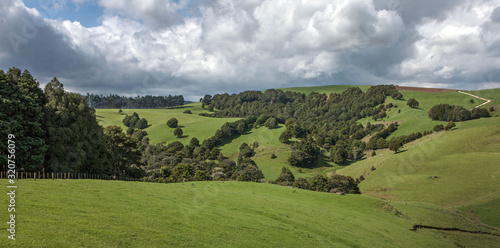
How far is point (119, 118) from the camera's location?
173m

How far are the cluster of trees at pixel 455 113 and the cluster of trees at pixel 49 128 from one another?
474 ft

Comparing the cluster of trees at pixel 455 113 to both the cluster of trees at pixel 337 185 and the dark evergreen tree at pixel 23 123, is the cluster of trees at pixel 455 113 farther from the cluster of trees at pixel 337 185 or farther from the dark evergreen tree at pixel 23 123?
the dark evergreen tree at pixel 23 123

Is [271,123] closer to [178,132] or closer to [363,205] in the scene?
[178,132]

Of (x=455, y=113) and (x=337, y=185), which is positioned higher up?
(x=455, y=113)

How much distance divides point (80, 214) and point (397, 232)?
28.2 meters

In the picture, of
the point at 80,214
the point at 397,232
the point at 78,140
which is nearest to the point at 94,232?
the point at 80,214

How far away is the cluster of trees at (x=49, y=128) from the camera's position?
100ft

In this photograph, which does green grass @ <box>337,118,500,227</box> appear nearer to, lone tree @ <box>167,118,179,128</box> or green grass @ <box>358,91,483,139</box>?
green grass @ <box>358,91,483,139</box>

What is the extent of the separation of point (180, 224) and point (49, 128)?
3061 cm

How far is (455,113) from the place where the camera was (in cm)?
12306

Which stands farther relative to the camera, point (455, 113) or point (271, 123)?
point (271, 123)

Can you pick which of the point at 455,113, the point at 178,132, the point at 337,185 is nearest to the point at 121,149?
the point at 337,185

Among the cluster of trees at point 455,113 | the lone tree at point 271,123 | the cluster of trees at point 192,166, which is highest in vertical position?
the cluster of trees at point 455,113

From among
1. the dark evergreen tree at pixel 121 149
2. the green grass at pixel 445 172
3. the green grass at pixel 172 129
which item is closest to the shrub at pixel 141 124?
the green grass at pixel 172 129
